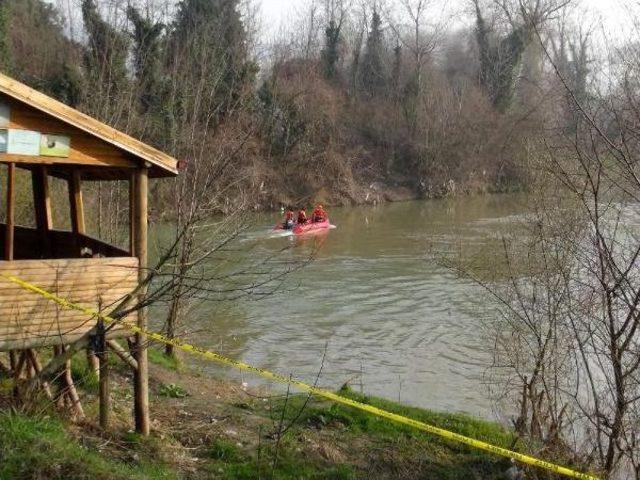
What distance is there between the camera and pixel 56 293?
6.73 meters

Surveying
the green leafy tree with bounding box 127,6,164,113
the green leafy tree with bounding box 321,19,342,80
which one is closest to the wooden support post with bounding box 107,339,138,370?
the green leafy tree with bounding box 127,6,164,113

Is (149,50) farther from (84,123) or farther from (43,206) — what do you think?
(84,123)

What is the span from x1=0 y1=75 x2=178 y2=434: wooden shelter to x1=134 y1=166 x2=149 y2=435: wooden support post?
1 cm

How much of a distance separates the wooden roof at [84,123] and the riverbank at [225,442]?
2727mm

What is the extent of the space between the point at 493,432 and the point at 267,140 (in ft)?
135

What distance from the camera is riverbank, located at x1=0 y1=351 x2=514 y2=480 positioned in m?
5.57

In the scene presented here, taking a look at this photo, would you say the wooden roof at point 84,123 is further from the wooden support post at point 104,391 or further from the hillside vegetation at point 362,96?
the hillside vegetation at point 362,96

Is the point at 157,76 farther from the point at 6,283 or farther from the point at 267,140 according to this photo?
the point at 6,283

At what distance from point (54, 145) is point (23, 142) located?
0.96ft

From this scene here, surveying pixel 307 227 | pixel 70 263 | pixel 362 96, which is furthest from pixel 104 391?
pixel 362 96

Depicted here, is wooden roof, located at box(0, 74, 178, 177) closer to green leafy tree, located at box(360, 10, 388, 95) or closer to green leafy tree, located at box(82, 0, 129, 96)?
green leafy tree, located at box(82, 0, 129, 96)

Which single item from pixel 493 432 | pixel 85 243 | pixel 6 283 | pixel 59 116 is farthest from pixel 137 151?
pixel 493 432

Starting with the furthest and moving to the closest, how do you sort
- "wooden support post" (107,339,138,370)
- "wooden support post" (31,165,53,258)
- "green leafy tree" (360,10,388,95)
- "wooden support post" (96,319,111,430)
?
"green leafy tree" (360,10,388,95) < "wooden support post" (31,165,53,258) < "wooden support post" (107,339,138,370) < "wooden support post" (96,319,111,430)

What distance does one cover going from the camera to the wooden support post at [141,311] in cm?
738
